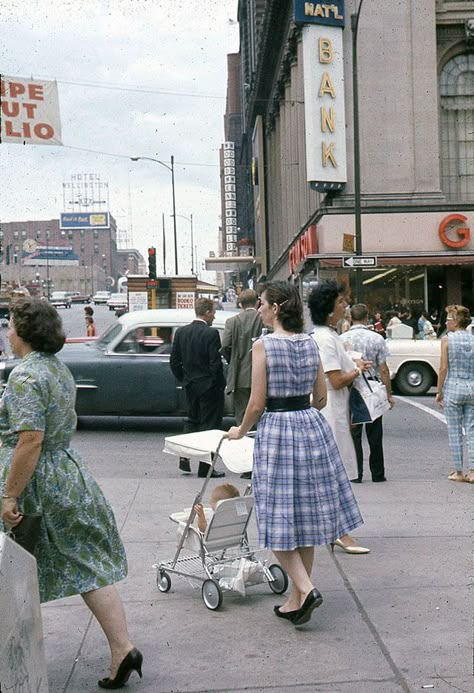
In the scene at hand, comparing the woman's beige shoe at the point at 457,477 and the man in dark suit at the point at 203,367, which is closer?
the woman's beige shoe at the point at 457,477

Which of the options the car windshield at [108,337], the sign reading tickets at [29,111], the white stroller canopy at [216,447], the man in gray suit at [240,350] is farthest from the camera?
the sign reading tickets at [29,111]

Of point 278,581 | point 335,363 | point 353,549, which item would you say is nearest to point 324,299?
point 335,363

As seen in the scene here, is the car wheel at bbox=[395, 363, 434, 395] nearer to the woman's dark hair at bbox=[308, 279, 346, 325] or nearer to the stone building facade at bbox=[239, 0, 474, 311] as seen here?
the stone building facade at bbox=[239, 0, 474, 311]

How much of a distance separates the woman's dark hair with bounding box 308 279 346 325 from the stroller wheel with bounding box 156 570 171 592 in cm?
202

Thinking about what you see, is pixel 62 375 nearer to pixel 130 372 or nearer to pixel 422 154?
pixel 130 372

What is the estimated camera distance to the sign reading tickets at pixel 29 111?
14148 mm

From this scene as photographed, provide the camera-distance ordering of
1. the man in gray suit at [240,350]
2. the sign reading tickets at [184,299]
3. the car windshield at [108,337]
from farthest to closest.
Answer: the sign reading tickets at [184,299] → the car windshield at [108,337] → the man in gray suit at [240,350]

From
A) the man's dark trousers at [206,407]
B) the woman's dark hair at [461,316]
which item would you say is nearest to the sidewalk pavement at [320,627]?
the woman's dark hair at [461,316]

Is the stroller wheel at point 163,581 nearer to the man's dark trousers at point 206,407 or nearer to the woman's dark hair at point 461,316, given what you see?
the man's dark trousers at point 206,407

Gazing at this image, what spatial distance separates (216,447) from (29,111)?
10.4 meters

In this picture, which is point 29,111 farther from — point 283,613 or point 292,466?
point 283,613

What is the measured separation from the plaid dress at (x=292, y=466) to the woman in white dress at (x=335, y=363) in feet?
4.55

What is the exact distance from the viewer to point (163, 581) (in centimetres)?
590

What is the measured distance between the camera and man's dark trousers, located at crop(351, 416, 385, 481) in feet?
30.6
